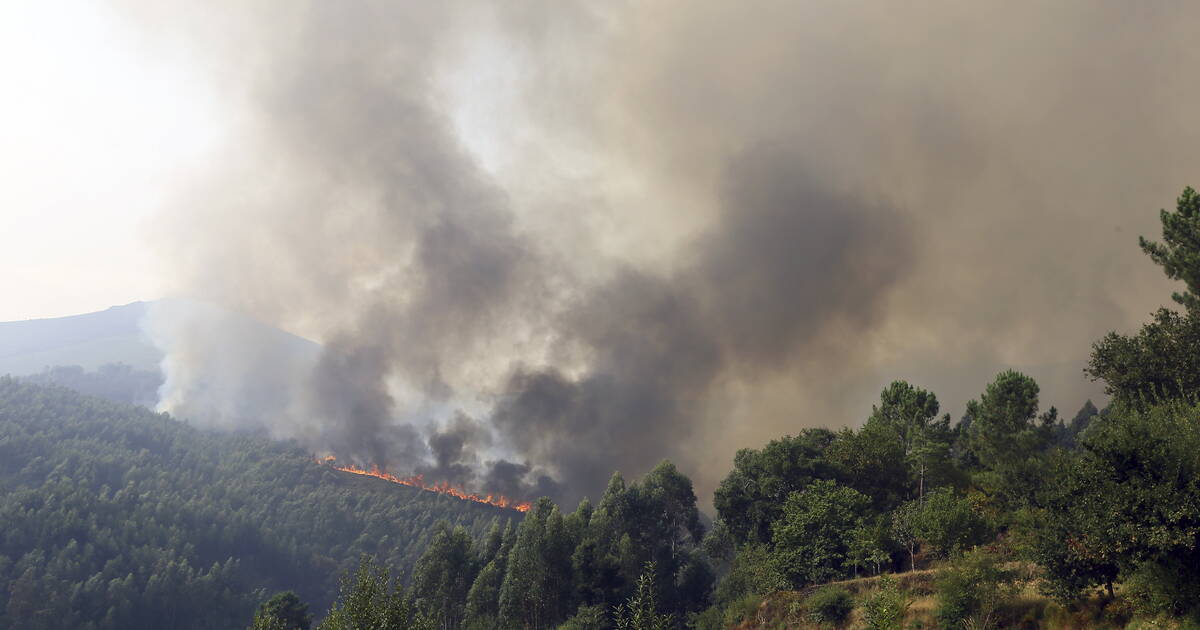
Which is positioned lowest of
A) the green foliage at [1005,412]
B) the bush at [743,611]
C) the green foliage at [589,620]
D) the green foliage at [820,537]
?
the green foliage at [589,620]

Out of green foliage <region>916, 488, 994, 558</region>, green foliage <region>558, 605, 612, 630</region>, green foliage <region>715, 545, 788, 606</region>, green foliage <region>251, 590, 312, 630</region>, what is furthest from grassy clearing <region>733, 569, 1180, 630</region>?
green foliage <region>251, 590, 312, 630</region>

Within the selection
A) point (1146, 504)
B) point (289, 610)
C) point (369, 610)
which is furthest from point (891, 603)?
point (289, 610)

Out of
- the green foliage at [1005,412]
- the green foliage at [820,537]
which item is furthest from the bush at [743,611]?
the green foliage at [1005,412]

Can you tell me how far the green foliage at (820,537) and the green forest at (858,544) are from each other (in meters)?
0.26

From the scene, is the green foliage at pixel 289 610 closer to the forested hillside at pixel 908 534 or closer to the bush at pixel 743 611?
the forested hillside at pixel 908 534

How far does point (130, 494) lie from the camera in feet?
648

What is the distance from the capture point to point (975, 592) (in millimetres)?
39031

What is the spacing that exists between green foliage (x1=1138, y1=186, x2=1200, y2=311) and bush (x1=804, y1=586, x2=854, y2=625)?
38.8 m

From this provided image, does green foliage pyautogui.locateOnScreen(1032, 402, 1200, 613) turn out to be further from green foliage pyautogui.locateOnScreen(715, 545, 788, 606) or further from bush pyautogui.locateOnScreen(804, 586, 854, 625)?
green foliage pyautogui.locateOnScreen(715, 545, 788, 606)

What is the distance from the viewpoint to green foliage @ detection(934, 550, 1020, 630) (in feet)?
125

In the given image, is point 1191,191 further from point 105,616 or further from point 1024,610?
point 105,616

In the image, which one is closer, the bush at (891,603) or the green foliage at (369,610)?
the green foliage at (369,610)

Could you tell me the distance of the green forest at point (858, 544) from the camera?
2950cm

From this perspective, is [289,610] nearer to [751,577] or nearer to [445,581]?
[445,581]
